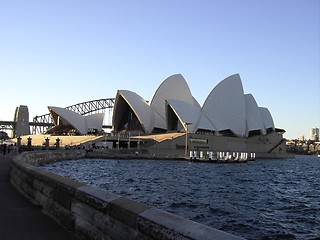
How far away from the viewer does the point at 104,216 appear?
3992mm

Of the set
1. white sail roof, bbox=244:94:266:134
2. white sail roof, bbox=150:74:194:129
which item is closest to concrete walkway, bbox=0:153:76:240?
white sail roof, bbox=150:74:194:129

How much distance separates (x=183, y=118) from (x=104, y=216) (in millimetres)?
81960

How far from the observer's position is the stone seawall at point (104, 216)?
9.59 feet

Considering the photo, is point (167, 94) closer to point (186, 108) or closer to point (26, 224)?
point (186, 108)

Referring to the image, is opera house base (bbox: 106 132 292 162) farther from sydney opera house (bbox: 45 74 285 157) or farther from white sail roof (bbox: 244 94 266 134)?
white sail roof (bbox: 244 94 266 134)

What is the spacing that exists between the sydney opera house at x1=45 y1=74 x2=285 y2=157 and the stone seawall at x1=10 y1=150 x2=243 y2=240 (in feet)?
245

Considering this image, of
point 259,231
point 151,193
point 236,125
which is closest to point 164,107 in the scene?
point 236,125

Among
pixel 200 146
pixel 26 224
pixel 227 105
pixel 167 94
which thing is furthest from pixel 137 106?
pixel 26 224

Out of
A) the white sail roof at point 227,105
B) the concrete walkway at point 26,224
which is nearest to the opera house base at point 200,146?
the white sail roof at point 227,105

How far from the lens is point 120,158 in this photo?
61469mm

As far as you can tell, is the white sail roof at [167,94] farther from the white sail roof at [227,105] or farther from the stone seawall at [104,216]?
the stone seawall at [104,216]

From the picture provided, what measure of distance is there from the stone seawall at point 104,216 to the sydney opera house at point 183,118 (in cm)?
7476

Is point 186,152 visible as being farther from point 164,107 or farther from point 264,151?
point 264,151

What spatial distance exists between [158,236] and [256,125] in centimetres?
10299
